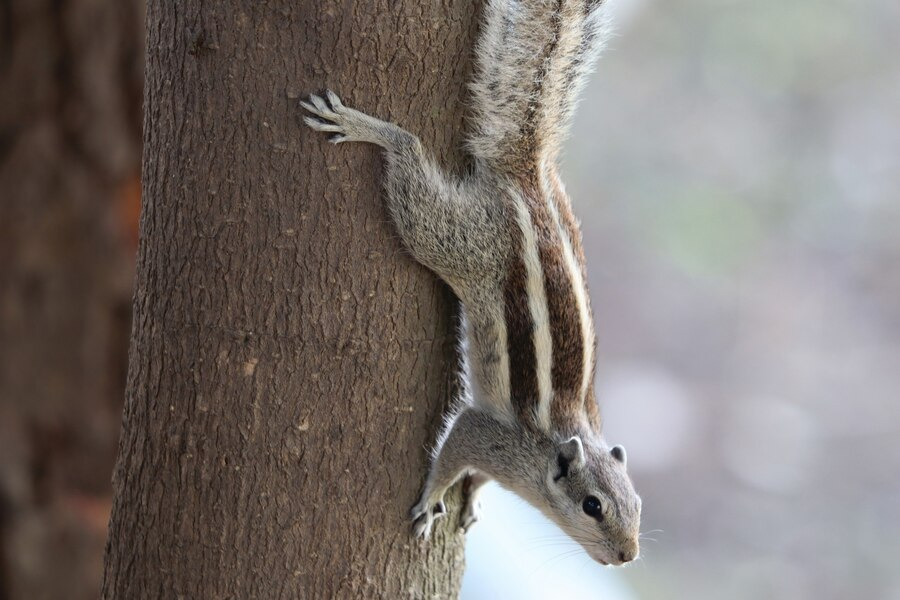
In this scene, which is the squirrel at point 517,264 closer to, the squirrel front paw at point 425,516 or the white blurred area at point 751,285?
the squirrel front paw at point 425,516

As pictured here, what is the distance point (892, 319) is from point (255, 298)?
393cm

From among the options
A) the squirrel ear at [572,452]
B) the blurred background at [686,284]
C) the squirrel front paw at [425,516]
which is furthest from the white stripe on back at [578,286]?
the blurred background at [686,284]

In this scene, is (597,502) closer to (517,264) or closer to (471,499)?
(471,499)

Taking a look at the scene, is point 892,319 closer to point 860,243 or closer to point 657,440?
point 860,243

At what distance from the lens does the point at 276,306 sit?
63.4 inches

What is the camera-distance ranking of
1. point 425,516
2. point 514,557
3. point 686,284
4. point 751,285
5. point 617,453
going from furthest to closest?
point 686,284 < point 751,285 < point 514,557 < point 617,453 < point 425,516

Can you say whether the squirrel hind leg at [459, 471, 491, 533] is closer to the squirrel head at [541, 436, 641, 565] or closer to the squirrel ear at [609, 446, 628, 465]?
the squirrel head at [541, 436, 641, 565]

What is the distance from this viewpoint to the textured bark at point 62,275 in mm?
2838

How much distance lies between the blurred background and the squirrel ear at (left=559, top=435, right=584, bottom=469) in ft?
2.64

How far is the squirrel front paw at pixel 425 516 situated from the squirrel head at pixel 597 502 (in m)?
0.27

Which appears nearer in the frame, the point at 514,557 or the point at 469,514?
the point at 469,514

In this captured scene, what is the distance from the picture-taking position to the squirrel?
1.68 m

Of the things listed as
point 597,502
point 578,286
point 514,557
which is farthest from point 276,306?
point 514,557

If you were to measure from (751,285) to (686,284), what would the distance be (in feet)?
1.08
